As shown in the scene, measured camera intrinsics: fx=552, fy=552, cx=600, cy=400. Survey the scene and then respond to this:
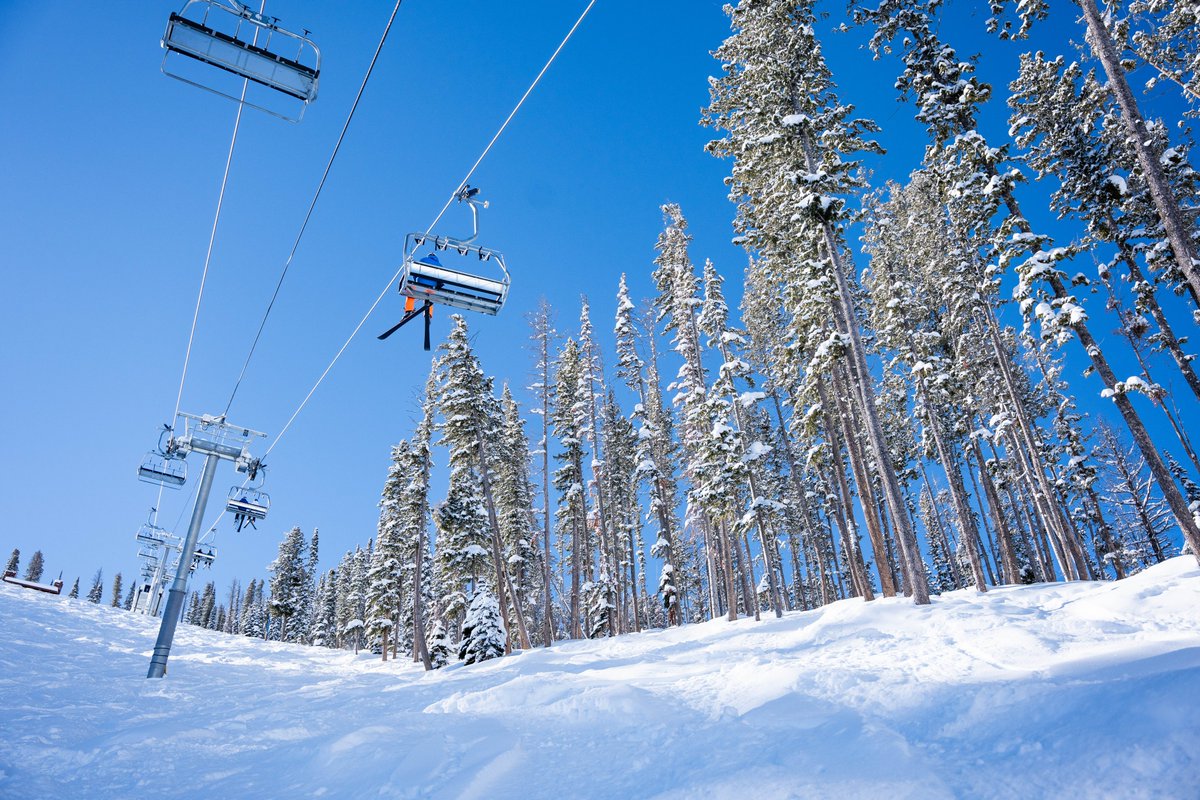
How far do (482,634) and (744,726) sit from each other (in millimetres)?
16320

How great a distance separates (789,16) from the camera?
1642 cm

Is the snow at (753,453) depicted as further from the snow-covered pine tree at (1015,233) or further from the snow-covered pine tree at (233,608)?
the snow-covered pine tree at (233,608)

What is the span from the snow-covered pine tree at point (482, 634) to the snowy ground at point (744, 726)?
9218 mm

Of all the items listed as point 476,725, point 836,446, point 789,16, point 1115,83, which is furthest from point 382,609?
point 1115,83

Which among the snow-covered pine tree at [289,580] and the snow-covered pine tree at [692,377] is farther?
the snow-covered pine tree at [289,580]

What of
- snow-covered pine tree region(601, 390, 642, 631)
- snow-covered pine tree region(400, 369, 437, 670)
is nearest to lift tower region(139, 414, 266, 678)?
snow-covered pine tree region(400, 369, 437, 670)

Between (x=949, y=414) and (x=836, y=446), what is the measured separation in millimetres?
7744

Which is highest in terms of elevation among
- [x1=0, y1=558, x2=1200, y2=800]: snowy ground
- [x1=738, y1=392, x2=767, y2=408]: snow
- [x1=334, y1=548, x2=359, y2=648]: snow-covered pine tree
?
[x1=738, y1=392, x2=767, y2=408]: snow

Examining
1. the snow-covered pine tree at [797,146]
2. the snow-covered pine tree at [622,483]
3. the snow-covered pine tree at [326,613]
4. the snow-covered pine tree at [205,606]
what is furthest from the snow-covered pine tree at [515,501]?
the snow-covered pine tree at [205,606]

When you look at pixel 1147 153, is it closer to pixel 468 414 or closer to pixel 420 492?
pixel 468 414

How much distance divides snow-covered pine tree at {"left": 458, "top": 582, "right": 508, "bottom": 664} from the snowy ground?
9218 millimetres

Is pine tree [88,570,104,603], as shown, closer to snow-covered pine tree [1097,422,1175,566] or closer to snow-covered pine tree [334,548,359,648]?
snow-covered pine tree [334,548,359,648]

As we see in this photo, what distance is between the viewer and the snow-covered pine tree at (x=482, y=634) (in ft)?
66.0

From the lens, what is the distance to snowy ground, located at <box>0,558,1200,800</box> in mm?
4219
